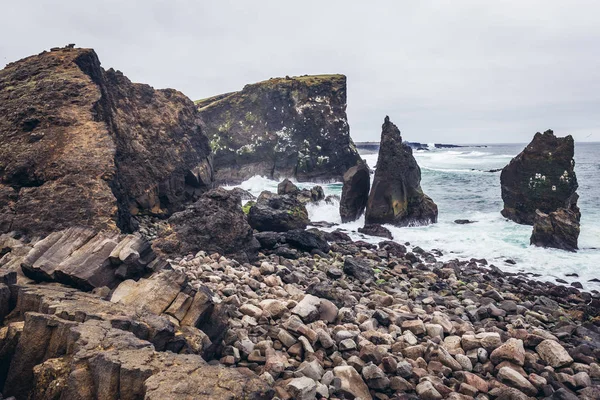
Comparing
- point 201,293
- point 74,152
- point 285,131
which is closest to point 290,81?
point 285,131

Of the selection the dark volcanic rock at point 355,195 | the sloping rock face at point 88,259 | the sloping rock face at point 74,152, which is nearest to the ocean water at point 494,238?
the dark volcanic rock at point 355,195

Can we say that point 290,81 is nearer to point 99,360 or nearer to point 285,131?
point 285,131

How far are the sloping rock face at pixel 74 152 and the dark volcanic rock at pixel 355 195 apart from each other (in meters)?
9.55

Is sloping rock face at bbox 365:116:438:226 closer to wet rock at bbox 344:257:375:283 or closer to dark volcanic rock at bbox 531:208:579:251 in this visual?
dark volcanic rock at bbox 531:208:579:251

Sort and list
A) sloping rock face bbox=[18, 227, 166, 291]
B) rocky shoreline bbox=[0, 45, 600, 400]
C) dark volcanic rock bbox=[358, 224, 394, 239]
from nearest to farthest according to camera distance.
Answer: rocky shoreline bbox=[0, 45, 600, 400]
sloping rock face bbox=[18, 227, 166, 291]
dark volcanic rock bbox=[358, 224, 394, 239]

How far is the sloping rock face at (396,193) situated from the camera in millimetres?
22547

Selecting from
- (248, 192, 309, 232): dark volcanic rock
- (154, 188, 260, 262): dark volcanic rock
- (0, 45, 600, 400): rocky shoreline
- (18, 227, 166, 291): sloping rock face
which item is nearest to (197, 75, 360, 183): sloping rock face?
(0, 45, 600, 400): rocky shoreline

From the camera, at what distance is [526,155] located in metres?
23.7

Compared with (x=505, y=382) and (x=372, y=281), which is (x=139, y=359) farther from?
(x=372, y=281)

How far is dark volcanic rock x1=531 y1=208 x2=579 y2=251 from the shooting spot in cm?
1756

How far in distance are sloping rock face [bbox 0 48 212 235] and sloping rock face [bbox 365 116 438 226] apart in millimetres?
10737

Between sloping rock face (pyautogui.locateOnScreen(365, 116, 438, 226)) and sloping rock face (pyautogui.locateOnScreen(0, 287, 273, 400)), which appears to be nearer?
sloping rock face (pyautogui.locateOnScreen(0, 287, 273, 400))

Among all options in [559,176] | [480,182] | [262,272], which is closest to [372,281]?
[262,272]

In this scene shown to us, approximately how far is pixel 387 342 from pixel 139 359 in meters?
4.61
